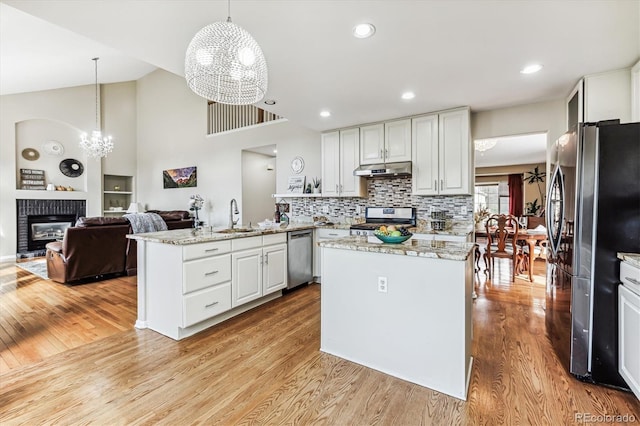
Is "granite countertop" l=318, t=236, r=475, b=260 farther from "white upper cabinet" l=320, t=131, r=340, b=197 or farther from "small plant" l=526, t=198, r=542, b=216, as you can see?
"small plant" l=526, t=198, r=542, b=216

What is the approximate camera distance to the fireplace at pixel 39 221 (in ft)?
21.9

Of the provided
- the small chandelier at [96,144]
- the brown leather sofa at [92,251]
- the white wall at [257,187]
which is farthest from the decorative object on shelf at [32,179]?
the white wall at [257,187]

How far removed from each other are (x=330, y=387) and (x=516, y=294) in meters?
3.12

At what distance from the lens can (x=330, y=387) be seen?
1897mm

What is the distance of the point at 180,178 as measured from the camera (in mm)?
7828

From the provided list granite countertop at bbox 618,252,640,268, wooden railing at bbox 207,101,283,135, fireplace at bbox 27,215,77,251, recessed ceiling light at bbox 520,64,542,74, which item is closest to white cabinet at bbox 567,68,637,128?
recessed ceiling light at bbox 520,64,542,74

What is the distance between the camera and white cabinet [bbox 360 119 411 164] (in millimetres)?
4074

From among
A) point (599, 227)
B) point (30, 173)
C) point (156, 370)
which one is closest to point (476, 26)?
point (599, 227)

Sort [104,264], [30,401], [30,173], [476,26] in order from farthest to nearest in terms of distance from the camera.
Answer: [30,173] → [104,264] → [476,26] → [30,401]

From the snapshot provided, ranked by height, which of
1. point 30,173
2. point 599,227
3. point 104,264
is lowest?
point 104,264

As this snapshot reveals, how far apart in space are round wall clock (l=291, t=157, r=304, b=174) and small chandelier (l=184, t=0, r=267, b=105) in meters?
3.16

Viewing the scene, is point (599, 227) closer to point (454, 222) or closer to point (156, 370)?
point (454, 222)

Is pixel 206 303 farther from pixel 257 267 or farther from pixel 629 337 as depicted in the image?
pixel 629 337

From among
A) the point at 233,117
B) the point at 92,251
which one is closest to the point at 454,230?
the point at 92,251
